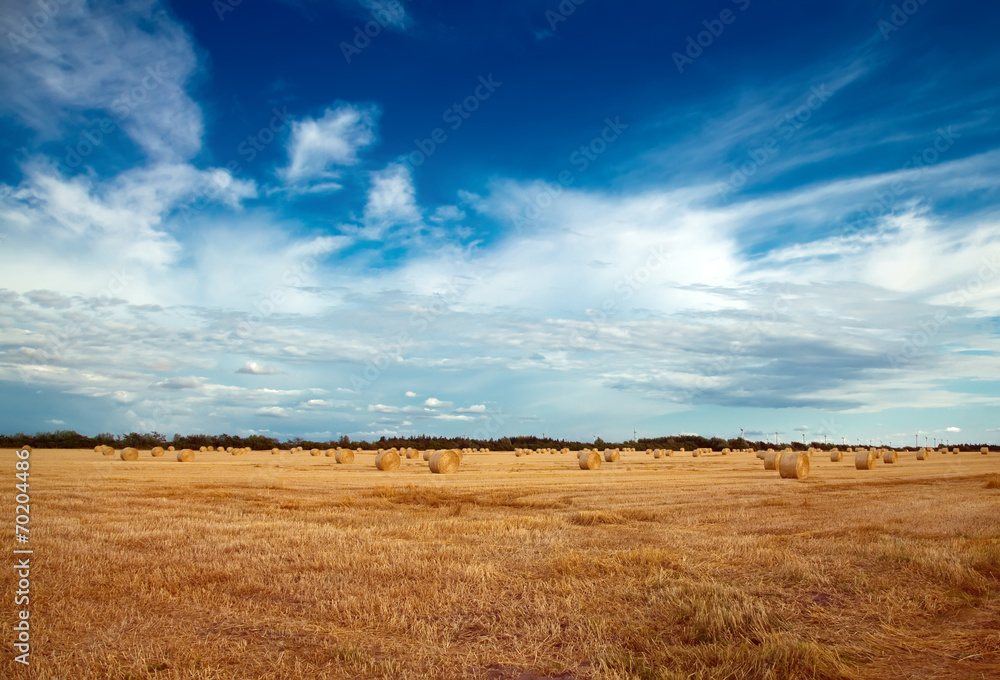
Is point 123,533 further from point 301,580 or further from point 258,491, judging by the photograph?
point 258,491

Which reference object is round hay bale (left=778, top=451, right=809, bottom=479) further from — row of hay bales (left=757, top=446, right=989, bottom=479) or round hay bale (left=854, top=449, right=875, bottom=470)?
round hay bale (left=854, top=449, right=875, bottom=470)

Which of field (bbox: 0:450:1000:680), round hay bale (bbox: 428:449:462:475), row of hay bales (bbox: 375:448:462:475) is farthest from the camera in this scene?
row of hay bales (bbox: 375:448:462:475)

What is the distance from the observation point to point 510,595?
6906mm

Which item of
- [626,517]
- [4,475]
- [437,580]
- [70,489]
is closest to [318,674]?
[437,580]

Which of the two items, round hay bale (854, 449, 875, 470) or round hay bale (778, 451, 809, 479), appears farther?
round hay bale (854, 449, 875, 470)

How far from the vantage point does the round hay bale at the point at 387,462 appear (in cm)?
2906

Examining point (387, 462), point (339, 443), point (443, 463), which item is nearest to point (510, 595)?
point (443, 463)

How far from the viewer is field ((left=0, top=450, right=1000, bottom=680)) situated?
16.8 ft

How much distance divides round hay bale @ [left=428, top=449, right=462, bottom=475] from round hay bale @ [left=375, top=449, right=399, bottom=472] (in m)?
2.65

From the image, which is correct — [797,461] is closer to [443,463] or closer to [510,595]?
[443,463]

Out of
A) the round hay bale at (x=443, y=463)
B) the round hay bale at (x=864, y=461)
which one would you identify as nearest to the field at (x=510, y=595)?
the round hay bale at (x=443, y=463)

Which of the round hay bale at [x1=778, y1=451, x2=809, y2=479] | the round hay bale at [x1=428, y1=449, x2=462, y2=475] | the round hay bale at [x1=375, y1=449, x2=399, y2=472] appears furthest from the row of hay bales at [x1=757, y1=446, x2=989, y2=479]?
the round hay bale at [x1=375, y1=449, x2=399, y2=472]

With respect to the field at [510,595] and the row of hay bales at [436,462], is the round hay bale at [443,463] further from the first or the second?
the field at [510,595]

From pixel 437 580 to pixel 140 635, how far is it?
3117 mm
